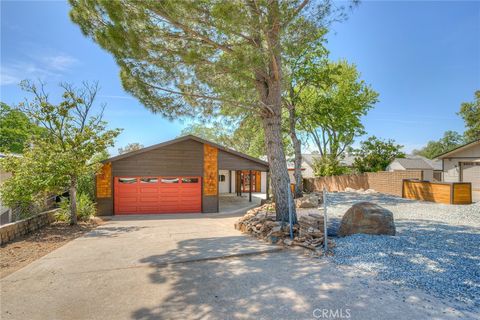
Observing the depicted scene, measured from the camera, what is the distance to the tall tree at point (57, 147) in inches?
309

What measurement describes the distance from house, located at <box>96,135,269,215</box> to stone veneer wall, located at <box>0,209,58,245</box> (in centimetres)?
339

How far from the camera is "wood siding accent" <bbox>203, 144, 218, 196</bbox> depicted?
529 inches

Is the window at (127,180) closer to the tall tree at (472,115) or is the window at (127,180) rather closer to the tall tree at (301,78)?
the tall tree at (301,78)

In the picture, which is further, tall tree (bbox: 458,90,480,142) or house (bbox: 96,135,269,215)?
tall tree (bbox: 458,90,480,142)

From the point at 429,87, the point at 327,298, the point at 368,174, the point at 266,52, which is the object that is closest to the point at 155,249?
the point at 327,298

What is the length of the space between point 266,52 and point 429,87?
59.6 ft

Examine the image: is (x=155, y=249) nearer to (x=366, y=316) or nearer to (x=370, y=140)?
(x=366, y=316)

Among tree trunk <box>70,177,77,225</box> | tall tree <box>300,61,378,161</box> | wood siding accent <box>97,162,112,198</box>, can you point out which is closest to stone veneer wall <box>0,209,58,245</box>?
tree trunk <box>70,177,77,225</box>

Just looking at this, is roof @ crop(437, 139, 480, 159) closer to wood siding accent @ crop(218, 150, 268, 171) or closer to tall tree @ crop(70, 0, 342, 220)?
wood siding accent @ crop(218, 150, 268, 171)

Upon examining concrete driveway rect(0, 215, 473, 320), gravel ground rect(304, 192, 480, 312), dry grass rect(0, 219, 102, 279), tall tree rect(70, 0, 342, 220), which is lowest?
dry grass rect(0, 219, 102, 279)

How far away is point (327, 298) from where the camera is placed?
320 cm

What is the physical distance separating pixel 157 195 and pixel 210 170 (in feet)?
9.92

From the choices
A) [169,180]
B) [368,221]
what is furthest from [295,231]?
[169,180]

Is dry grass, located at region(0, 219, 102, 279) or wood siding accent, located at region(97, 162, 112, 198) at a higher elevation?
wood siding accent, located at region(97, 162, 112, 198)
